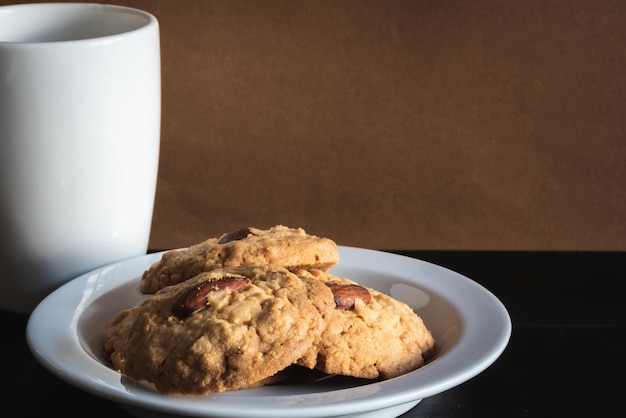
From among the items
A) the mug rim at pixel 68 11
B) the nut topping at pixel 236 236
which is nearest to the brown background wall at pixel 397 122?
the mug rim at pixel 68 11

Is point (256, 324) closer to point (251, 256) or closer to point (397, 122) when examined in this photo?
point (251, 256)

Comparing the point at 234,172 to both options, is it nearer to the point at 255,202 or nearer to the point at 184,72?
the point at 255,202

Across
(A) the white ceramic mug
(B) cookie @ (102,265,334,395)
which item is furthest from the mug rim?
(B) cookie @ (102,265,334,395)

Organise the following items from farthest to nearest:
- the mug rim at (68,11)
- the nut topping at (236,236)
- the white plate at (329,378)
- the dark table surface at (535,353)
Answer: the mug rim at (68,11) → the nut topping at (236,236) → the dark table surface at (535,353) → the white plate at (329,378)

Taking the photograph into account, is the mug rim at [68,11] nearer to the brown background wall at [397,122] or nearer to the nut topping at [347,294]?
the nut topping at [347,294]

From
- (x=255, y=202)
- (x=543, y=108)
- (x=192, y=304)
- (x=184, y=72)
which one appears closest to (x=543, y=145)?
(x=543, y=108)

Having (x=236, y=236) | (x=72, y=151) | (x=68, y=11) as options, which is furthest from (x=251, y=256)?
(x=68, y=11)
